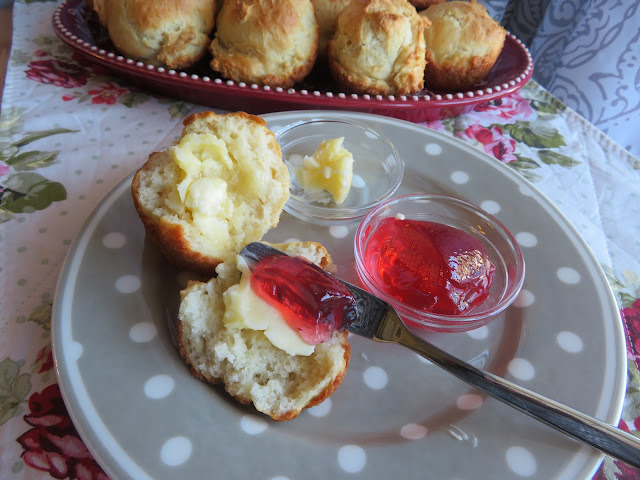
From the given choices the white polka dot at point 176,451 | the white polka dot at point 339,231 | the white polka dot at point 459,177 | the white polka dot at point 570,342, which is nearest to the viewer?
the white polka dot at point 176,451

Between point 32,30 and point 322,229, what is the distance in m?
2.51

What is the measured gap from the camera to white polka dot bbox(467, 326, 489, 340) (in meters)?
1.64

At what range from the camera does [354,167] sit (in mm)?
2238

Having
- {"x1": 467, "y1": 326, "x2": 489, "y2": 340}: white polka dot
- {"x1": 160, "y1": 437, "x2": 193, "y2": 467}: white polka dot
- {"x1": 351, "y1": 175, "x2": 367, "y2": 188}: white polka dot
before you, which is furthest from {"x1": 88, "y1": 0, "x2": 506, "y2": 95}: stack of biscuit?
{"x1": 160, "y1": 437, "x2": 193, "y2": 467}: white polka dot

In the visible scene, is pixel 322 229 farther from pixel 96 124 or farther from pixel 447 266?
pixel 96 124

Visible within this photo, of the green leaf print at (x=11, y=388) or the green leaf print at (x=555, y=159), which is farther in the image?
the green leaf print at (x=555, y=159)

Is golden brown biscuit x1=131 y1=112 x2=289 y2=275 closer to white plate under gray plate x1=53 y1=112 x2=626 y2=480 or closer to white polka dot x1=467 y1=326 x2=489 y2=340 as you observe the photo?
white plate under gray plate x1=53 y1=112 x2=626 y2=480

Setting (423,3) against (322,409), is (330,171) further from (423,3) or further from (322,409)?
(423,3)

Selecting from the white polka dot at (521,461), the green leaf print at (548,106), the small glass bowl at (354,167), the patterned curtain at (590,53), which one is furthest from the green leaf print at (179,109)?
the patterned curtain at (590,53)

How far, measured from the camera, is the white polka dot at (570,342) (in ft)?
5.12

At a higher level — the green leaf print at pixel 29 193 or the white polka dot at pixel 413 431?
the white polka dot at pixel 413 431

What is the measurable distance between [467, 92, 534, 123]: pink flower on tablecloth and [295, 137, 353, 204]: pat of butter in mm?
1144

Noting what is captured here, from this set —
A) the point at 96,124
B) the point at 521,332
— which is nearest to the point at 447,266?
the point at 521,332

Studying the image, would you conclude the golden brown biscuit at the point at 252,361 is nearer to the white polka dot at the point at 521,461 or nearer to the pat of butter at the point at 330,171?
the white polka dot at the point at 521,461
